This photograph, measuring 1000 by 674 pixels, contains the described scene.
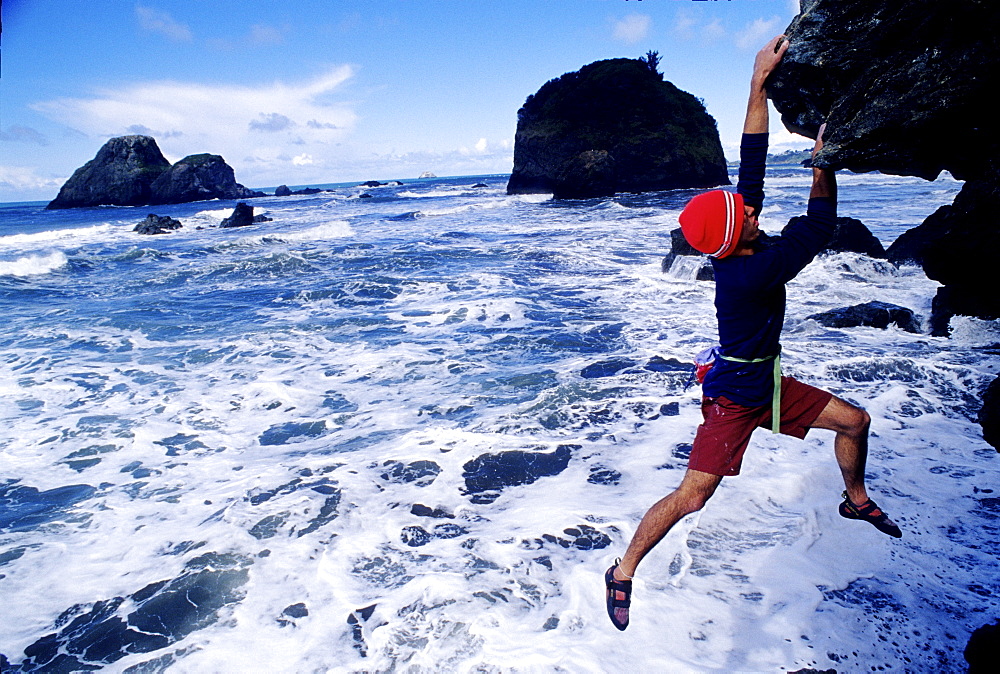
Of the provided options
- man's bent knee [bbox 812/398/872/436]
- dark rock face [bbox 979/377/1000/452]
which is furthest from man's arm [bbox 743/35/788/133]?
dark rock face [bbox 979/377/1000/452]

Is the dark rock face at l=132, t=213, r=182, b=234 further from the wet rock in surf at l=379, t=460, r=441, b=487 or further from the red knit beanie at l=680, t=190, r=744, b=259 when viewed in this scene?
the red knit beanie at l=680, t=190, r=744, b=259

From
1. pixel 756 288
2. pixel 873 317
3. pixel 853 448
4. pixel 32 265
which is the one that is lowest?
pixel 873 317

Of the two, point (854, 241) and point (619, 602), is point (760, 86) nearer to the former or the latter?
point (619, 602)

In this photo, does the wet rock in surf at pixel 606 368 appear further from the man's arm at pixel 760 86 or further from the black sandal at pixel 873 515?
the man's arm at pixel 760 86

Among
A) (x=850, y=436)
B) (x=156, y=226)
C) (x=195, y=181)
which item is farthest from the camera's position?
(x=195, y=181)

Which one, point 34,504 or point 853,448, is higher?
point 853,448

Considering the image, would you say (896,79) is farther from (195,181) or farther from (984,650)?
(195,181)

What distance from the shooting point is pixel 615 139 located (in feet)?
147

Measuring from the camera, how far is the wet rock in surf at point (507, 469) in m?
4.46

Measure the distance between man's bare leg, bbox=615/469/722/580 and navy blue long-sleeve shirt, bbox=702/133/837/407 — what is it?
16.2 inches

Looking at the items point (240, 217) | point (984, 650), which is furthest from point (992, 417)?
point (240, 217)

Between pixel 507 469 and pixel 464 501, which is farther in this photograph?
pixel 507 469

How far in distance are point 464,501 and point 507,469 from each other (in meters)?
0.58

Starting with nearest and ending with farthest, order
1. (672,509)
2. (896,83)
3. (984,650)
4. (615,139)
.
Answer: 1. (984,650)
2. (672,509)
3. (896,83)
4. (615,139)
